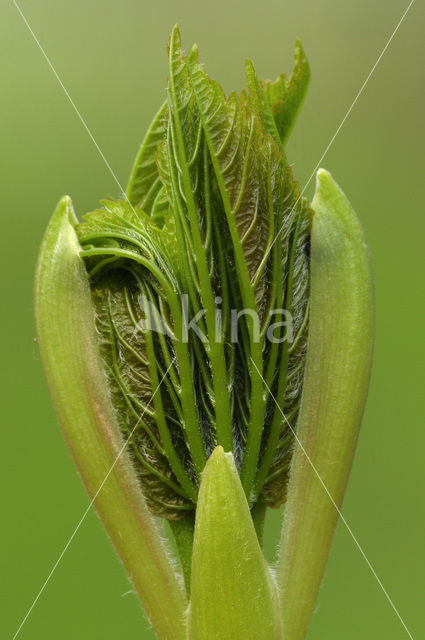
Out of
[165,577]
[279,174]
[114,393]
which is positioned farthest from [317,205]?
[165,577]

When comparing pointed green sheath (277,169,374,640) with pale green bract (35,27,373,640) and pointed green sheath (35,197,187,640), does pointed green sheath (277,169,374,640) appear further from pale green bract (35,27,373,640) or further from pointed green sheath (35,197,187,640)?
pointed green sheath (35,197,187,640)

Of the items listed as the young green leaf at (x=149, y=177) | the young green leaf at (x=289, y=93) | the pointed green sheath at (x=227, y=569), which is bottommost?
the pointed green sheath at (x=227, y=569)

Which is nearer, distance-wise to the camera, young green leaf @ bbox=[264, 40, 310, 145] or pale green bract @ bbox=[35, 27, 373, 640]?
pale green bract @ bbox=[35, 27, 373, 640]

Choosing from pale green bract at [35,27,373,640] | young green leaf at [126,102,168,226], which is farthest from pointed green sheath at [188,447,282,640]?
young green leaf at [126,102,168,226]

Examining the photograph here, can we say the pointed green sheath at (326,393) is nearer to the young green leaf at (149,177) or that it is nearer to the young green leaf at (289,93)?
the young green leaf at (289,93)

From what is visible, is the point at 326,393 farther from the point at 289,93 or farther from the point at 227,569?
the point at 289,93

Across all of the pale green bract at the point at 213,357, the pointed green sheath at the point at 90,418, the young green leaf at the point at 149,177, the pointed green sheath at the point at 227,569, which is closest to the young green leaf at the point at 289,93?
the pale green bract at the point at 213,357

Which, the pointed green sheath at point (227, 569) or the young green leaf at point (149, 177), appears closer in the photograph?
the pointed green sheath at point (227, 569)
